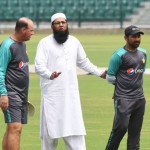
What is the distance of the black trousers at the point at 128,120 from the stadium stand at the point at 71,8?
40546mm

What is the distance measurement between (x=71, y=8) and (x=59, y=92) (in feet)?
142

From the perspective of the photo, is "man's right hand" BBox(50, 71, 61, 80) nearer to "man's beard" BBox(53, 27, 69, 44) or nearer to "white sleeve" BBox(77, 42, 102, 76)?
"man's beard" BBox(53, 27, 69, 44)

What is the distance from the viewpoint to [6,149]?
278 inches

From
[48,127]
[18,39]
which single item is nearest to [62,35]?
[18,39]

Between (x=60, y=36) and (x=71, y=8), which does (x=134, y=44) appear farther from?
(x=71, y=8)

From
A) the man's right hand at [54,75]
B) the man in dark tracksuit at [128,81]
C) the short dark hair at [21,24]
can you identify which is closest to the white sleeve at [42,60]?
the man's right hand at [54,75]

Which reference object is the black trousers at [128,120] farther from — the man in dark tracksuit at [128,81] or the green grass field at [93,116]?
the green grass field at [93,116]

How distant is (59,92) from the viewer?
6.81 meters

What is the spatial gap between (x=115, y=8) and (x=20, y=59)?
4307 centimetres

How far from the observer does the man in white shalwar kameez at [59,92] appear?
6.79 meters

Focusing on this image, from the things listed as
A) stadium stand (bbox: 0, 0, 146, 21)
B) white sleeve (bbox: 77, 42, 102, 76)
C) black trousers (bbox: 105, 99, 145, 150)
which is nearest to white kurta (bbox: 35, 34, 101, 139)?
white sleeve (bbox: 77, 42, 102, 76)

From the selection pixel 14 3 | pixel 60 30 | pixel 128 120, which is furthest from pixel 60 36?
pixel 14 3

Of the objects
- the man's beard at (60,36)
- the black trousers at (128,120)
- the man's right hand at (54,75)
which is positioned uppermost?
the man's beard at (60,36)

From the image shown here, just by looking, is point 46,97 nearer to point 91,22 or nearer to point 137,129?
point 137,129
